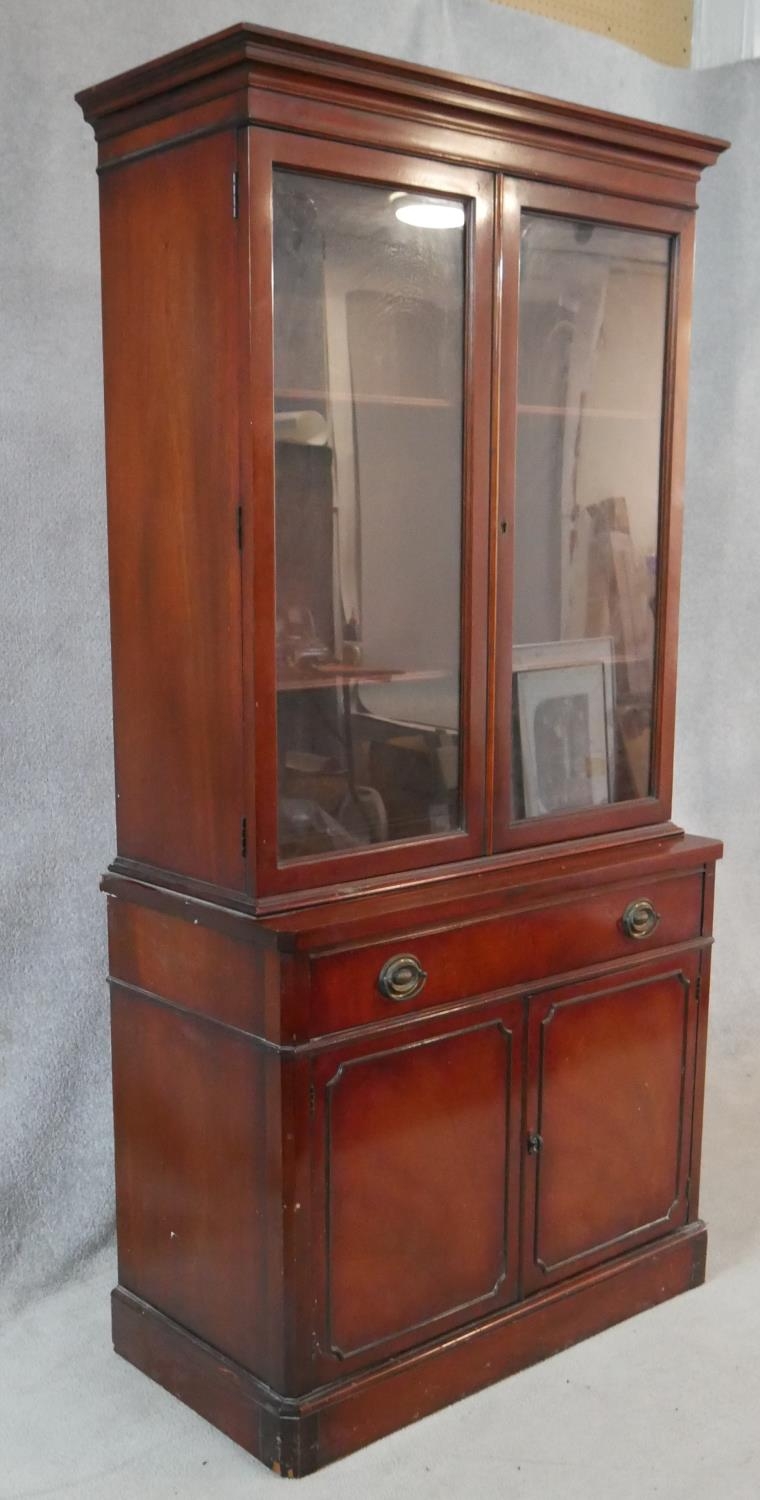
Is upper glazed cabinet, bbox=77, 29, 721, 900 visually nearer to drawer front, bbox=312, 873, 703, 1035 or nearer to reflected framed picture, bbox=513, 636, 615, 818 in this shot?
reflected framed picture, bbox=513, 636, 615, 818

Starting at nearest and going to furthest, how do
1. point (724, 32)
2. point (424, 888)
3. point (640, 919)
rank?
point (424, 888), point (640, 919), point (724, 32)

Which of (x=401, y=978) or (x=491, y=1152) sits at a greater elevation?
(x=401, y=978)

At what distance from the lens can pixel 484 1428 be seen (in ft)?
7.18

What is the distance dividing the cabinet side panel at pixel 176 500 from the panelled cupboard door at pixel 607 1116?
2.13 ft

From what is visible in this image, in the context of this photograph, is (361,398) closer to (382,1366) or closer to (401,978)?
(401,978)

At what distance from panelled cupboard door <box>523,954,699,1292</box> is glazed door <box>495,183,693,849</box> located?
284 mm

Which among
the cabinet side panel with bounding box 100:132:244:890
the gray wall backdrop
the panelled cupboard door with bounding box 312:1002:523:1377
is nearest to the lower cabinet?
the panelled cupboard door with bounding box 312:1002:523:1377

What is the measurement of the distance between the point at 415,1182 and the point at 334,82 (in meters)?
1.50

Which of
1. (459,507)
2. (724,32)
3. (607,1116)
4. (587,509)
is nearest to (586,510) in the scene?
(587,509)

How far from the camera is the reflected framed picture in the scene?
2.31 m

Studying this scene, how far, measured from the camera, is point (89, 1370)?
2316mm

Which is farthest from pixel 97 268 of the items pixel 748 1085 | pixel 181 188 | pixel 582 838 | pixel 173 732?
pixel 748 1085

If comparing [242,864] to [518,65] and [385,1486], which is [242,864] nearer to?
[385,1486]

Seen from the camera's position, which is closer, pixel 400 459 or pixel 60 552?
pixel 400 459
